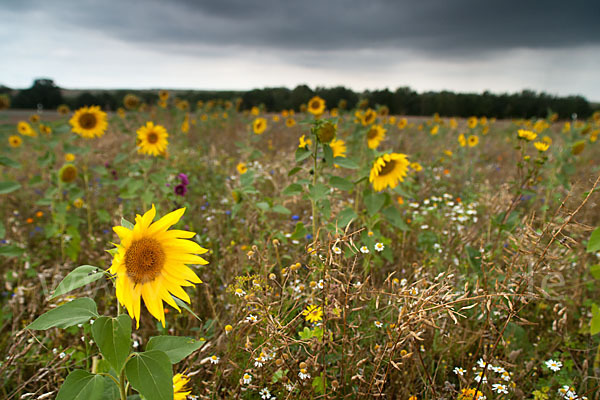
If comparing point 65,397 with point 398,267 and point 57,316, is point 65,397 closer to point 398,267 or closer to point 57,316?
point 57,316

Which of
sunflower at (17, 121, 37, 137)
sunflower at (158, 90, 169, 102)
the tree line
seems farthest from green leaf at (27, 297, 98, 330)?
the tree line

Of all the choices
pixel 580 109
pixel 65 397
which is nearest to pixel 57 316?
pixel 65 397

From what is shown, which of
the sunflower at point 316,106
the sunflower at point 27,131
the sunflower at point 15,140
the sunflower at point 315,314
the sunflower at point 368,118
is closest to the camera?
the sunflower at point 315,314

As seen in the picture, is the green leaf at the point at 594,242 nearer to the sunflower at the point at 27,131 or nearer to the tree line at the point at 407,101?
the sunflower at the point at 27,131

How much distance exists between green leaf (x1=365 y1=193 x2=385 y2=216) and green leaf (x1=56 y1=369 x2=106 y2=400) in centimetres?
168

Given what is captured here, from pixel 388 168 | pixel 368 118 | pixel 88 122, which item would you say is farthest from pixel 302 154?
pixel 88 122

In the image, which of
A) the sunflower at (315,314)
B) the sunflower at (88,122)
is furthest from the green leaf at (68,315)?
the sunflower at (88,122)

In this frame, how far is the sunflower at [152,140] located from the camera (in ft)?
11.7

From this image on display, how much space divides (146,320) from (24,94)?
601 inches

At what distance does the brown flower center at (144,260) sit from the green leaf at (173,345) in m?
0.18

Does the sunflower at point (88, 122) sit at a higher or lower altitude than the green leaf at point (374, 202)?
higher

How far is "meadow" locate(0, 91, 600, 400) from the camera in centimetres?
109

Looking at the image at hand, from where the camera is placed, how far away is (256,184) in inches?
183

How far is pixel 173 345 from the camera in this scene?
1032 mm
